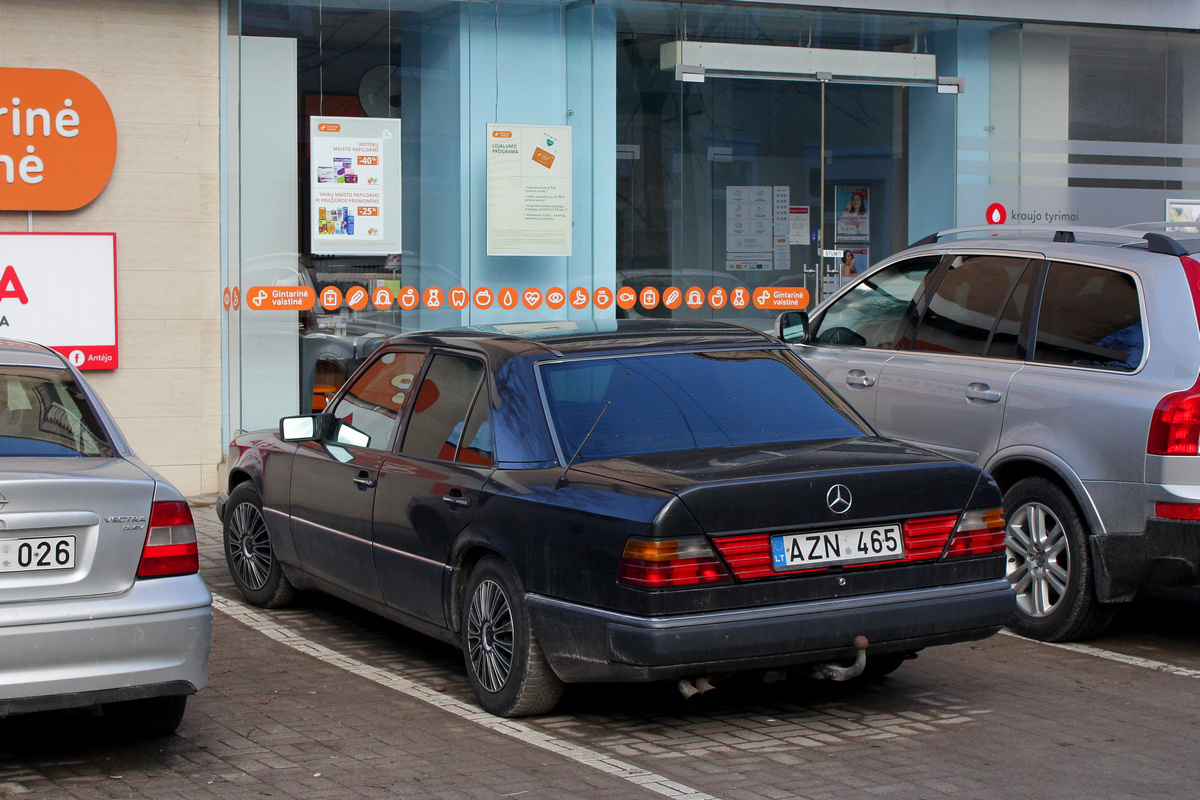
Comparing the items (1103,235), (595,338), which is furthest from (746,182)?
(595,338)

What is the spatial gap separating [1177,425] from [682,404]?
2.30 metres

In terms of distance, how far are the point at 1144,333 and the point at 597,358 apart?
2.66 m

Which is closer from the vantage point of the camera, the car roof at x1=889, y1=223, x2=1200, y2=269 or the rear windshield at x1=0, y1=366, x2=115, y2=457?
the rear windshield at x1=0, y1=366, x2=115, y2=457

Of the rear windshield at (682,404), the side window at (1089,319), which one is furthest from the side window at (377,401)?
the side window at (1089,319)

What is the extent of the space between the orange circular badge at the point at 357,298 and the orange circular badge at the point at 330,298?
0.08 m

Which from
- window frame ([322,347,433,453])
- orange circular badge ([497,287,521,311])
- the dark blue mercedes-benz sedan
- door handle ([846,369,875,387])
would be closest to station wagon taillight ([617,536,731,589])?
the dark blue mercedes-benz sedan

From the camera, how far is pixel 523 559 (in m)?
5.28


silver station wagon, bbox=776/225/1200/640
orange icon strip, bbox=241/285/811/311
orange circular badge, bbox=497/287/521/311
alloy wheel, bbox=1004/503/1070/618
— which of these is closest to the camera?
silver station wagon, bbox=776/225/1200/640

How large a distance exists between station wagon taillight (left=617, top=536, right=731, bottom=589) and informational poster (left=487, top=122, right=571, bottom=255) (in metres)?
8.31

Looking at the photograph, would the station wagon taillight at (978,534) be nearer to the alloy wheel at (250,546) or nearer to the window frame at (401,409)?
the window frame at (401,409)

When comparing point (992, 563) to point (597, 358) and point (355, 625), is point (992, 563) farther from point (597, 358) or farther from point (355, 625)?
point (355, 625)

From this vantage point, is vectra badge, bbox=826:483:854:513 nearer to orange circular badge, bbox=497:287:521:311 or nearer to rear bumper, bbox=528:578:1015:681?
rear bumper, bbox=528:578:1015:681

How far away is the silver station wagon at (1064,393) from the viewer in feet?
20.9

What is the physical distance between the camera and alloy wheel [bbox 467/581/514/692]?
5445 millimetres
